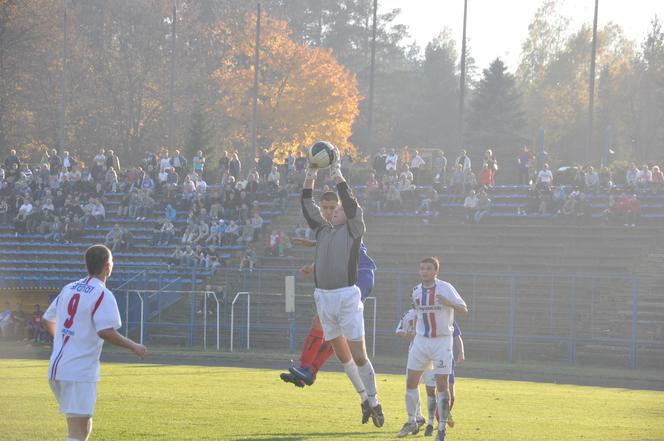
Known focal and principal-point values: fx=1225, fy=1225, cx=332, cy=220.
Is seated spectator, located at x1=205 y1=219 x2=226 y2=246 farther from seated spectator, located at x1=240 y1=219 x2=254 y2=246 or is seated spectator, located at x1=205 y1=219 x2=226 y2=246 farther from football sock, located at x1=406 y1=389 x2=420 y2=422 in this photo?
football sock, located at x1=406 y1=389 x2=420 y2=422

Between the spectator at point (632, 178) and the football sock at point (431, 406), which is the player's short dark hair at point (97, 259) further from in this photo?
the spectator at point (632, 178)

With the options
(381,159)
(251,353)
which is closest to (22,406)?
(251,353)

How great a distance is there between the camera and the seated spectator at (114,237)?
42.3 metres

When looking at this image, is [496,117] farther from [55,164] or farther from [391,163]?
[55,164]

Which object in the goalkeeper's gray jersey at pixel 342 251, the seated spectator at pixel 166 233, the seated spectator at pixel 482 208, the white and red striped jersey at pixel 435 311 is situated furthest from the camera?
the seated spectator at pixel 166 233

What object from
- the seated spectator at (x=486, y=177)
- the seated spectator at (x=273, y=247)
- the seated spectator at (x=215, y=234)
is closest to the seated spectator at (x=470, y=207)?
the seated spectator at (x=486, y=177)

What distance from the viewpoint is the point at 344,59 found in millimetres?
91188

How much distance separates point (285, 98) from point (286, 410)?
51489 mm

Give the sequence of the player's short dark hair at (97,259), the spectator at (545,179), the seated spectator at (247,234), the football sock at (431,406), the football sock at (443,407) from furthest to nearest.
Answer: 1. the seated spectator at (247,234)
2. the spectator at (545,179)
3. the football sock at (431,406)
4. the football sock at (443,407)
5. the player's short dark hair at (97,259)

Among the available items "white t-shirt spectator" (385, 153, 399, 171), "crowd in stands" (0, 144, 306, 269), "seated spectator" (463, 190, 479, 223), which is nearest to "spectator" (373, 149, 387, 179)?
"white t-shirt spectator" (385, 153, 399, 171)

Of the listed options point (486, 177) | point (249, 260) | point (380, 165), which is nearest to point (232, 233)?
point (249, 260)

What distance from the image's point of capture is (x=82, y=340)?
33.7 feet

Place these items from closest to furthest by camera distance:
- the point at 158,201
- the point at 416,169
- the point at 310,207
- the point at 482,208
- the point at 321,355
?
the point at 310,207
the point at 321,355
the point at 482,208
the point at 416,169
the point at 158,201

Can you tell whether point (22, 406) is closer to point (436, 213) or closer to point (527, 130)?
point (436, 213)
